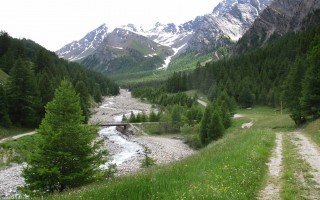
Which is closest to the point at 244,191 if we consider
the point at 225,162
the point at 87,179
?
the point at 225,162

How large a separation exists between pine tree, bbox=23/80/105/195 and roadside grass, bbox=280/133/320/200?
1540 centimetres

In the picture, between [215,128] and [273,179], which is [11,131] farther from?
[273,179]

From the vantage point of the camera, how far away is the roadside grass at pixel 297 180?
1181 centimetres

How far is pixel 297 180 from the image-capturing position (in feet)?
45.7

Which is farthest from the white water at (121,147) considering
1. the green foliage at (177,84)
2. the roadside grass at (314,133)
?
the green foliage at (177,84)

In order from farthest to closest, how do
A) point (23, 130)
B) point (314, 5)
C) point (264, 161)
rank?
point (314, 5) < point (23, 130) < point (264, 161)

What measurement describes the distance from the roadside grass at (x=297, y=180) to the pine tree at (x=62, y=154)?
606 inches

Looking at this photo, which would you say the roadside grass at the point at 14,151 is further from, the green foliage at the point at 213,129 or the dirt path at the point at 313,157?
the dirt path at the point at 313,157

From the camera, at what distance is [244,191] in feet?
38.3

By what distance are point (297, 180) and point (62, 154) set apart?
18092 mm

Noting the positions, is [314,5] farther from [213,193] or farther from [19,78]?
[213,193]

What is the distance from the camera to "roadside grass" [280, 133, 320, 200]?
11.8 meters

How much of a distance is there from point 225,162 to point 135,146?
52.3m

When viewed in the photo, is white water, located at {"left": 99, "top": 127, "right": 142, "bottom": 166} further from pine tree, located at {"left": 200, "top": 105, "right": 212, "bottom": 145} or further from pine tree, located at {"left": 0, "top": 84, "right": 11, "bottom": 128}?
pine tree, located at {"left": 0, "top": 84, "right": 11, "bottom": 128}
